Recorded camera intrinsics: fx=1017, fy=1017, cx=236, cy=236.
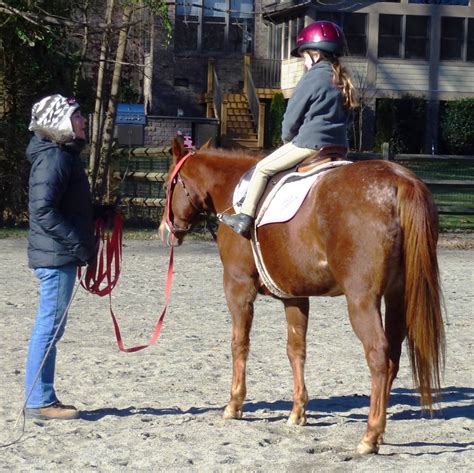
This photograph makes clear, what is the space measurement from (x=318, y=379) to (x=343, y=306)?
368 cm

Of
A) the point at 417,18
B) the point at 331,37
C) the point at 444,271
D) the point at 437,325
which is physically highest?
the point at 417,18

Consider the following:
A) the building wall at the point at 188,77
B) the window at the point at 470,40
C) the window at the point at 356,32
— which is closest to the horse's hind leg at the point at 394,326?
the window at the point at 356,32

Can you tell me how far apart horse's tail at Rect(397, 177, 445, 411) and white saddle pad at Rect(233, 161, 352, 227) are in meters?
0.71

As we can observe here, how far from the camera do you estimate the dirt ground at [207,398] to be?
5758mm

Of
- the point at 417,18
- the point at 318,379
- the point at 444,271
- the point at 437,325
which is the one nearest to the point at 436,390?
the point at 437,325

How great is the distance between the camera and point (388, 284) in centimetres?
581

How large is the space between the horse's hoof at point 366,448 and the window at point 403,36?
3550 cm

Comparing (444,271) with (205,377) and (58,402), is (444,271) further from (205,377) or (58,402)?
(58,402)

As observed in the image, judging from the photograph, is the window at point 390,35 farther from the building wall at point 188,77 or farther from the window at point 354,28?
the building wall at point 188,77

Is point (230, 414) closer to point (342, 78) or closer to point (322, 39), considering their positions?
point (342, 78)

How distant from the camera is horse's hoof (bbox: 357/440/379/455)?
227 inches

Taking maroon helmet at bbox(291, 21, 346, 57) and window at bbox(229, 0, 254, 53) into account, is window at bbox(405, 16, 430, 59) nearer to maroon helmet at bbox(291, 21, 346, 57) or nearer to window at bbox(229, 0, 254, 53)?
window at bbox(229, 0, 254, 53)

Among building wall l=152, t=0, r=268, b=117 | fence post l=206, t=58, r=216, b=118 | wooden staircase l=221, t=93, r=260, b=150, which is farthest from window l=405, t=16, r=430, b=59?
fence post l=206, t=58, r=216, b=118

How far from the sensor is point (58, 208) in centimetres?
634
